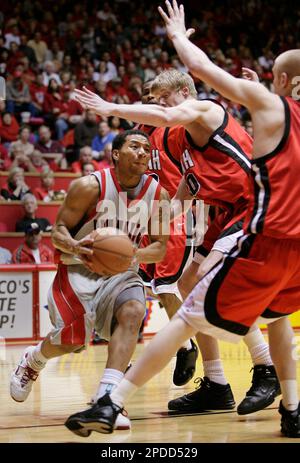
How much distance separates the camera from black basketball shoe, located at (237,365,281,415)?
Result: 472 centimetres

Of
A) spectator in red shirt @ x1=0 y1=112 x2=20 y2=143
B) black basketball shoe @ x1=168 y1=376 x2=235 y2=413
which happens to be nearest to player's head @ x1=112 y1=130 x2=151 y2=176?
black basketball shoe @ x1=168 y1=376 x2=235 y2=413

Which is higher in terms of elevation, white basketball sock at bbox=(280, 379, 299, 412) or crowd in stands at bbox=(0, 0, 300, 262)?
crowd in stands at bbox=(0, 0, 300, 262)

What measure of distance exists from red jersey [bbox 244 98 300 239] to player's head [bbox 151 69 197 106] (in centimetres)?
161

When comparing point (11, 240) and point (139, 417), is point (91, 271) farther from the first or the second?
point (11, 240)

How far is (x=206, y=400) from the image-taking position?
503 centimetres

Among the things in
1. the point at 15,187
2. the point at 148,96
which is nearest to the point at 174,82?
the point at 148,96

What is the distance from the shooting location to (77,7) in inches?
729

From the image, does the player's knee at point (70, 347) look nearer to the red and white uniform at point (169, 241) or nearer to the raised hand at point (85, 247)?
the raised hand at point (85, 247)

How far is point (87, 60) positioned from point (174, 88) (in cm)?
1145

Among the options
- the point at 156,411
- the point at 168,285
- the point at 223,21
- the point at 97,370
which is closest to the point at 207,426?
the point at 156,411

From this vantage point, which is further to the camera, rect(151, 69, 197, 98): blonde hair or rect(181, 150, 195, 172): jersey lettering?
rect(151, 69, 197, 98): blonde hair

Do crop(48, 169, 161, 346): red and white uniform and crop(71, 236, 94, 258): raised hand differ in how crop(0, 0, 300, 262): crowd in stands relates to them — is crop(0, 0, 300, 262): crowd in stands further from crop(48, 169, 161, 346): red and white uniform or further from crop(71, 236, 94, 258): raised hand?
crop(71, 236, 94, 258): raised hand

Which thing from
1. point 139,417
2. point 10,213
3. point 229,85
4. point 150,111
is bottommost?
point 139,417
